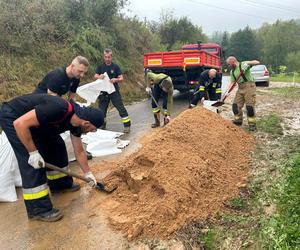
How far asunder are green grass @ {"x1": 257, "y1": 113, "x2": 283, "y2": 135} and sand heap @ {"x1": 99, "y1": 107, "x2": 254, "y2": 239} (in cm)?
179

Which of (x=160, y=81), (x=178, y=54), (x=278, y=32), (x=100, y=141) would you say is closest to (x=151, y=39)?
(x=178, y=54)

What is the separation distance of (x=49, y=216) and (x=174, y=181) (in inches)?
56.3

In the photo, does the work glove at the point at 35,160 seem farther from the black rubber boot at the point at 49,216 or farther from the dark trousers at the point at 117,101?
the dark trousers at the point at 117,101

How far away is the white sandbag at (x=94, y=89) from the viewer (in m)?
6.89

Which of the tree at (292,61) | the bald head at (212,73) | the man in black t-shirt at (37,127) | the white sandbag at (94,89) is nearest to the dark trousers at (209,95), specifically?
the bald head at (212,73)

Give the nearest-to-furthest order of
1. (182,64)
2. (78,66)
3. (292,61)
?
(78,66) → (182,64) → (292,61)

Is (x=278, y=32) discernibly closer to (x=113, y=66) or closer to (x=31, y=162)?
(x=113, y=66)

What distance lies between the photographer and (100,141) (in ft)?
19.6

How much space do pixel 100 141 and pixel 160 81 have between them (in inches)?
89.2

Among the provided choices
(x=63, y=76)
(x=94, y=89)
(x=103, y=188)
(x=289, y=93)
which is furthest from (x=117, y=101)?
(x=289, y=93)

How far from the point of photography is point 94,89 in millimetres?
6945

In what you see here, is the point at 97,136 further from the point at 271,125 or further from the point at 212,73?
the point at 271,125

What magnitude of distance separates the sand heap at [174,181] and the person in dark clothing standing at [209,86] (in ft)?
9.08

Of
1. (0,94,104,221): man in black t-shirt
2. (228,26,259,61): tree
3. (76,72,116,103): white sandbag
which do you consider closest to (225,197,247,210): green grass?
(0,94,104,221): man in black t-shirt
